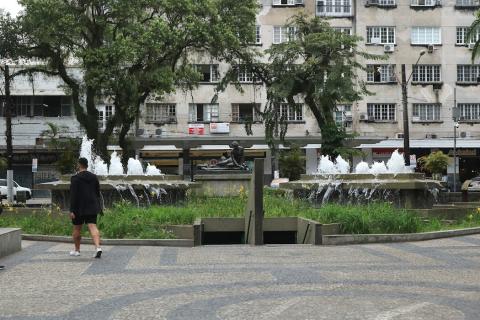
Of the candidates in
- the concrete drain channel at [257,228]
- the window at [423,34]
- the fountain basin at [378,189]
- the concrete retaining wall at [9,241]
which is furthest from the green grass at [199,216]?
the window at [423,34]

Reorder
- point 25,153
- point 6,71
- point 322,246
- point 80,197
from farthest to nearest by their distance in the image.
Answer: point 25,153 < point 6,71 < point 322,246 < point 80,197

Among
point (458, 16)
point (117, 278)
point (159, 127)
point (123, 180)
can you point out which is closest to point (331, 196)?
point (123, 180)

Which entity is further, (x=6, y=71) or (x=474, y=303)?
(x=6, y=71)

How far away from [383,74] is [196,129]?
46.7 feet

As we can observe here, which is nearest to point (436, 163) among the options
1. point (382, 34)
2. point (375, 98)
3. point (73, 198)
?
point (375, 98)

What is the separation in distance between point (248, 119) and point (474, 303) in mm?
31039

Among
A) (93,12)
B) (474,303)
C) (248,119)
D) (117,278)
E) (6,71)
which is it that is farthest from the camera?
(248,119)

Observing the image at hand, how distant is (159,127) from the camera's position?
51.2 metres

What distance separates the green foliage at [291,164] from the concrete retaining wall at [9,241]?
35231mm

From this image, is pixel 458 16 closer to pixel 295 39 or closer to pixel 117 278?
pixel 295 39

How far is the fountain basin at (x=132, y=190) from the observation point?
20.8 meters

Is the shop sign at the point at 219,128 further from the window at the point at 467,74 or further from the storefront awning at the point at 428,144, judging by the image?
the window at the point at 467,74

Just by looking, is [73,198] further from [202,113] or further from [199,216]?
[202,113]

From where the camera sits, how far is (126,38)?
3061 cm
